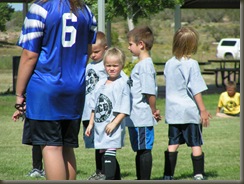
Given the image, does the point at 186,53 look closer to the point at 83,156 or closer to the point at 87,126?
the point at 87,126

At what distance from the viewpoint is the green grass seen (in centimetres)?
827

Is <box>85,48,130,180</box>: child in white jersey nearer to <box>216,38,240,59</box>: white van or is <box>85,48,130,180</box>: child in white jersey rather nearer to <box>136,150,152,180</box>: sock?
<box>136,150,152,180</box>: sock

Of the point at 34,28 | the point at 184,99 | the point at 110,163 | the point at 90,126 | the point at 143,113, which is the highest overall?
the point at 34,28

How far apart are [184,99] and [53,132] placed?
8.18 feet

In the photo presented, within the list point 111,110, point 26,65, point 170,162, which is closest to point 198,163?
point 170,162

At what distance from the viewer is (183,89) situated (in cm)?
777

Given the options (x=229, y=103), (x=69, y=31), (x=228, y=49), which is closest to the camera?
(x=69, y=31)

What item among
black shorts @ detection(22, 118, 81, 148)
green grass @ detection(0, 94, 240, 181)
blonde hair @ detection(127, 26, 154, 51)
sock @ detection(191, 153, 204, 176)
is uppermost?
blonde hair @ detection(127, 26, 154, 51)

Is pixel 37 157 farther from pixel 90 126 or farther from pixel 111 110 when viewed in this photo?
pixel 111 110

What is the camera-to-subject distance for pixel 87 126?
7715 millimetres

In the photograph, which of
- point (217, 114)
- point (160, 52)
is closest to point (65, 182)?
point (217, 114)

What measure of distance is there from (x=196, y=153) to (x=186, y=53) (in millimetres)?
994

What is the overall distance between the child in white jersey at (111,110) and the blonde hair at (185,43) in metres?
0.80

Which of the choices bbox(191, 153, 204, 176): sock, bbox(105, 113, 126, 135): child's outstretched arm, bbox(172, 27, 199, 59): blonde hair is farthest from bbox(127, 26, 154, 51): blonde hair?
bbox(191, 153, 204, 176): sock
